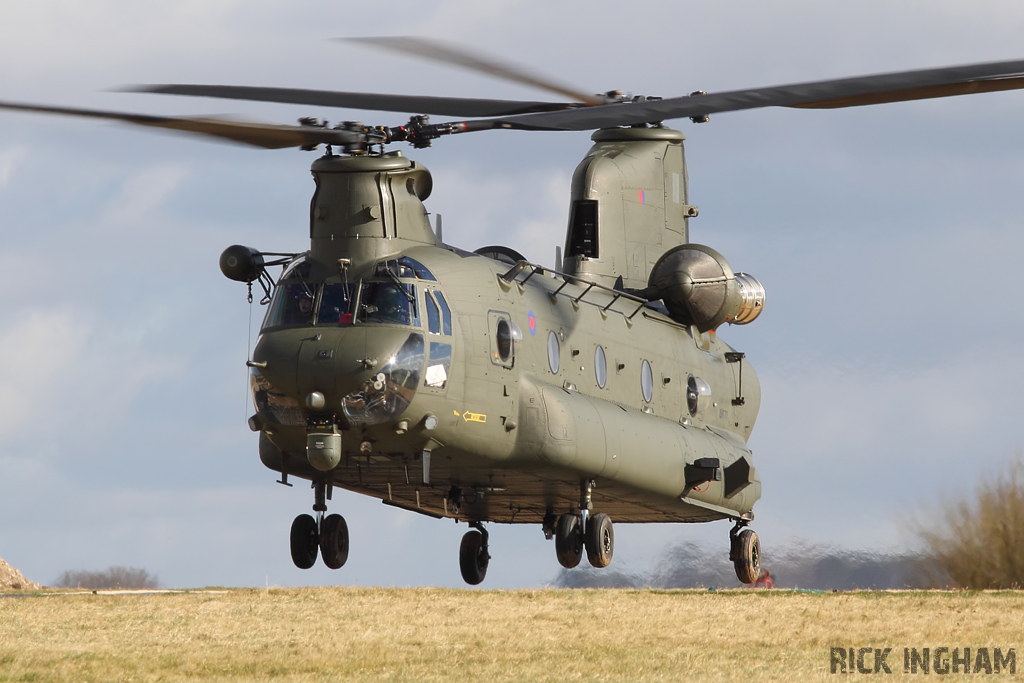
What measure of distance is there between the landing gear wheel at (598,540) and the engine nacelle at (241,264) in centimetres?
612

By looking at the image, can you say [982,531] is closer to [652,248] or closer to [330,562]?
[652,248]

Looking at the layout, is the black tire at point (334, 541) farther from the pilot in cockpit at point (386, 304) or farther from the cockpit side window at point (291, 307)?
the pilot in cockpit at point (386, 304)

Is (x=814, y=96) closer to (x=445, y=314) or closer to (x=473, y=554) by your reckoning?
(x=445, y=314)

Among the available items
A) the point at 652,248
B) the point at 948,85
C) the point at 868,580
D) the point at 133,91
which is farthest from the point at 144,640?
the point at 868,580

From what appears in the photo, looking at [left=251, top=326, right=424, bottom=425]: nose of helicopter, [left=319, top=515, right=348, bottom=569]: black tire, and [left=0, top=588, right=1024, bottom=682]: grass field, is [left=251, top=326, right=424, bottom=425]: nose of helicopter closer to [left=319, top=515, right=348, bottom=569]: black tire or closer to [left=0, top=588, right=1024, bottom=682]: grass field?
[left=319, top=515, right=348, bottom=569]: black tire

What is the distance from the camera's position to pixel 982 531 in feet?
106

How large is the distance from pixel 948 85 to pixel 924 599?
11.3 meters

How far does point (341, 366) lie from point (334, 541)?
3.95 meters

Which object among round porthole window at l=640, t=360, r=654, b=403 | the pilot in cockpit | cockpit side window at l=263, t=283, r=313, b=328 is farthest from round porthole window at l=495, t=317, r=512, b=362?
round porthole window at l=640, t=360, r=654, b=403

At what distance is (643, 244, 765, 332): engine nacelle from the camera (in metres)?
27.2

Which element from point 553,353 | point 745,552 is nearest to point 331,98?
point 553,353

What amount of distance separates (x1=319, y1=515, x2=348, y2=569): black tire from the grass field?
1.05 meters

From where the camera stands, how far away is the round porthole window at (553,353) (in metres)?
23.5

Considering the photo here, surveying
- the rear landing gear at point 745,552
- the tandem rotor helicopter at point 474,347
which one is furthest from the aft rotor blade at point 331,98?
the rear landing gear at point 745,552
